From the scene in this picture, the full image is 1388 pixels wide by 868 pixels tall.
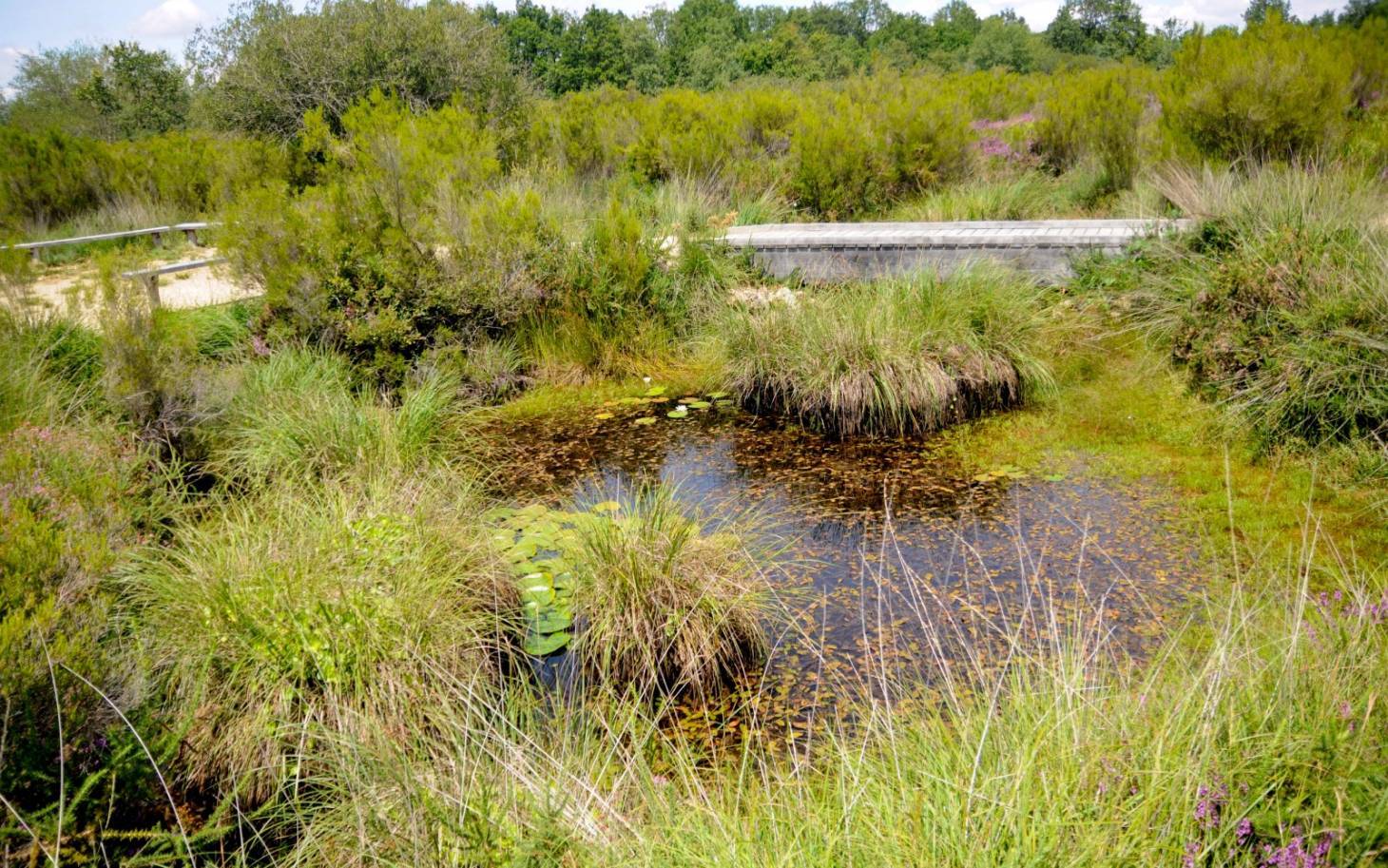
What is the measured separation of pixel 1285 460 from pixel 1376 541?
0.88 metres

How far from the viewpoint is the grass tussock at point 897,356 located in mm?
5719

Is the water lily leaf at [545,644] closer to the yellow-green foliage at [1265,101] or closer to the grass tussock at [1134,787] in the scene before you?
the grass tussock at [1134,787]

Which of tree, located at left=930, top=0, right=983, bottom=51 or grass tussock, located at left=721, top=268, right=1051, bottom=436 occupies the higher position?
tree, located at left=930, top=0, right=983, bottom=51

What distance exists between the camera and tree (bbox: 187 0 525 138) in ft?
39.8

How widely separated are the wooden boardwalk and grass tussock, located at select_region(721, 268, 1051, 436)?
0.53m

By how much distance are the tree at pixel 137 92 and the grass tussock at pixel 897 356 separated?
2389 cm

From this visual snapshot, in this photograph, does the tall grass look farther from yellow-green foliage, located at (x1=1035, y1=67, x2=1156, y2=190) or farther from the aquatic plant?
yellow-green foliage, located at (x1=1035, y1=67, x2=1156, y2=190)

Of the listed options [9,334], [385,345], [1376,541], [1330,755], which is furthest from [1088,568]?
[9,334]

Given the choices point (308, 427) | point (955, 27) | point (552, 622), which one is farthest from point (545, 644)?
point (955, 27)

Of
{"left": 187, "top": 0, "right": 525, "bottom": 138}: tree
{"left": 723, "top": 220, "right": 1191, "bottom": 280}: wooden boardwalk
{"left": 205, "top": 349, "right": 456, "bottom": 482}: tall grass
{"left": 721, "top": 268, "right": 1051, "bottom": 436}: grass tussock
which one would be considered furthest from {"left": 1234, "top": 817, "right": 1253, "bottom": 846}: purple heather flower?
{"left": 187, "top": 0, "right": 525, "bottom": 138}: tree

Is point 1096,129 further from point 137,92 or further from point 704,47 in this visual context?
point 704,47

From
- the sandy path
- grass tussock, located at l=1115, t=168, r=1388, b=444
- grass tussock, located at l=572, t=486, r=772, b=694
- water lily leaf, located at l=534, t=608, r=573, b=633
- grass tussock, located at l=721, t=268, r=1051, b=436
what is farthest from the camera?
the sandy path

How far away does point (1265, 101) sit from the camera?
796 cm

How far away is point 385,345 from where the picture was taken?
615 centimetres
